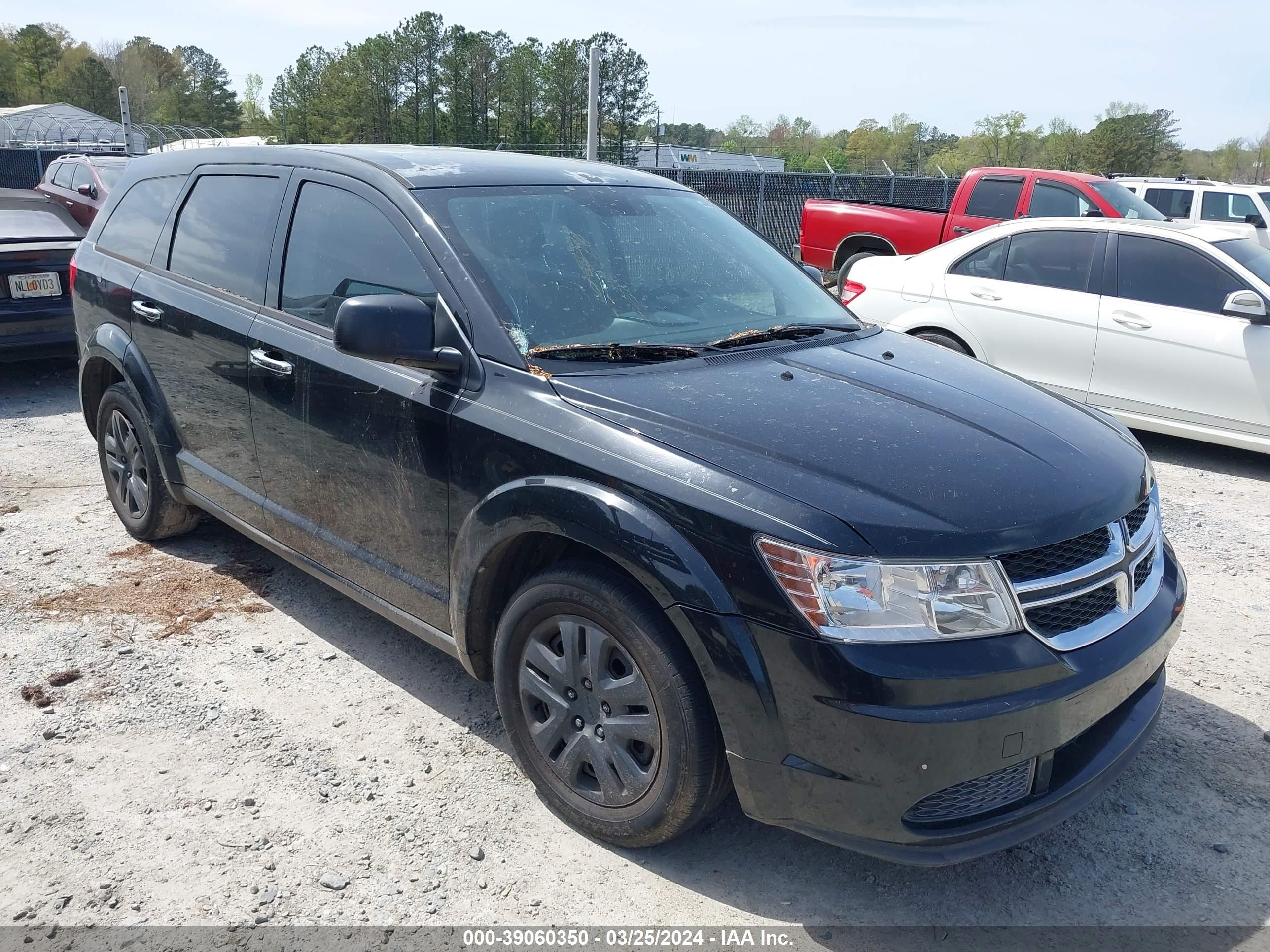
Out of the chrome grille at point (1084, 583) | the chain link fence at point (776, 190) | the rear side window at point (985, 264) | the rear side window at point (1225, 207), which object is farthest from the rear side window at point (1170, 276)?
the rear side window at point (1225, 207)

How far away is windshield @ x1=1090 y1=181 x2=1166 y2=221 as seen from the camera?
36.9ft

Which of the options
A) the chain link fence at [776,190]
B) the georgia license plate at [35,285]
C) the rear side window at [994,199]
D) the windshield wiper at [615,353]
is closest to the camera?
the windshield wiper at [615,353]

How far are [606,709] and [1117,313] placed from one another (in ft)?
18.6

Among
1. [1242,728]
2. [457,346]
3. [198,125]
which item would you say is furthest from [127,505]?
[198,125]

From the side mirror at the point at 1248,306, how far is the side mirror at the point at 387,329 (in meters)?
5.68

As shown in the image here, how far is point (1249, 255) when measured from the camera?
275 inches

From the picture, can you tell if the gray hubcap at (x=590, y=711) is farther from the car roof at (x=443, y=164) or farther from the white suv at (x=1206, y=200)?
the white suv at (x=1206, y=200)

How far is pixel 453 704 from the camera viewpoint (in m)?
3.69

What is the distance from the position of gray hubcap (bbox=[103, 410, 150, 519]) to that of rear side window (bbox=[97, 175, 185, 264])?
796mm

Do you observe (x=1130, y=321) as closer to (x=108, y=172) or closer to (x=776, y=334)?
(x=776, y=334)

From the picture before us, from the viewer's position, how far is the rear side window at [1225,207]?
15.4 meters

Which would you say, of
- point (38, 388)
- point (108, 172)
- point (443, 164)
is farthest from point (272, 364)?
point (108, 172)

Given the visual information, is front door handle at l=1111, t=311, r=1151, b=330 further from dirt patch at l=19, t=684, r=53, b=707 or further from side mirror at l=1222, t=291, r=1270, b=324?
dirt patch at l=19, t=684, r=53, b=707

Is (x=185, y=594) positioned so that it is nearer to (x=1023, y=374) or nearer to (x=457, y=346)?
(x=457, y=346)
